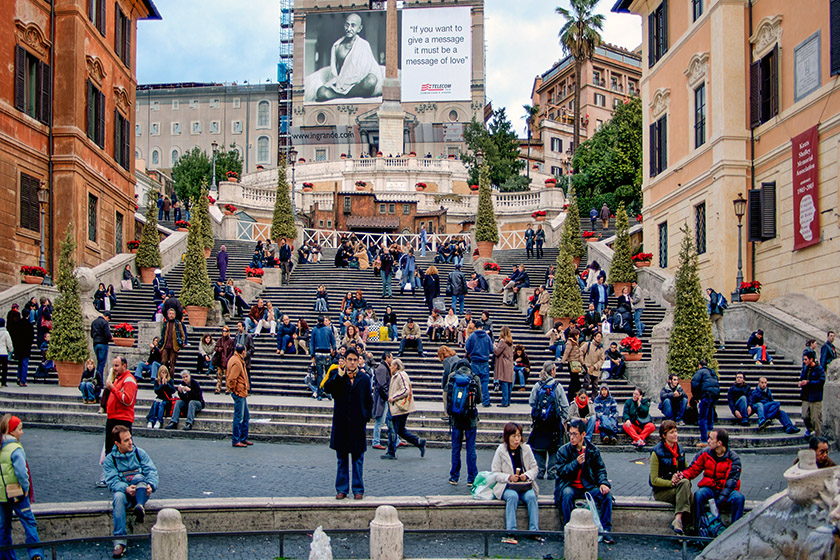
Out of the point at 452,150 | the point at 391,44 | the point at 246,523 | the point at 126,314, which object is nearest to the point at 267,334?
the point at 126,314

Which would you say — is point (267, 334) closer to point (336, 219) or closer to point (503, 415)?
point (503, 415)

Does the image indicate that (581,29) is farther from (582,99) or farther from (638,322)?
(638,322)

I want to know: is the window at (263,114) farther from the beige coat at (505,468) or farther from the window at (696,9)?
the beige coat at (505,468)

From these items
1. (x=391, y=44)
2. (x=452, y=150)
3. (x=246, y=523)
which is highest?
(x=391, y=44)

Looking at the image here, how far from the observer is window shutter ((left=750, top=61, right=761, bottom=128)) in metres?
23.5

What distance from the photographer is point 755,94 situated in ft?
77.6

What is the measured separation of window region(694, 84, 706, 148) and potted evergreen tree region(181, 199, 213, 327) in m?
14.8

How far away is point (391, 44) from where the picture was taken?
71.1 m

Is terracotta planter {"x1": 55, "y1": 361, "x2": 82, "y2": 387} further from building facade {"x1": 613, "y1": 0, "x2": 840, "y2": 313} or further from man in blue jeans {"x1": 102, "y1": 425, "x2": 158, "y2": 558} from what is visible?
building facade {"x1": 613, "y1": 0, "x2": 840, "y2": 313}

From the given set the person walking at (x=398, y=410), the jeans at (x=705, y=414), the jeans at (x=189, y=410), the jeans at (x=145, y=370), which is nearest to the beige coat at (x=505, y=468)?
the person walking at (x=398, y=410)

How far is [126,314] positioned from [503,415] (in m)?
13.0

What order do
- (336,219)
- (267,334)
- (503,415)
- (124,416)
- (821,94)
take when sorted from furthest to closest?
(336,219) → (267,334) → (821,94) → (503,415) → (124,416)

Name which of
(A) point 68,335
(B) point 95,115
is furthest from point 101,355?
(B) point 95,115

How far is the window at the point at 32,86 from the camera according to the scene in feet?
83.2
